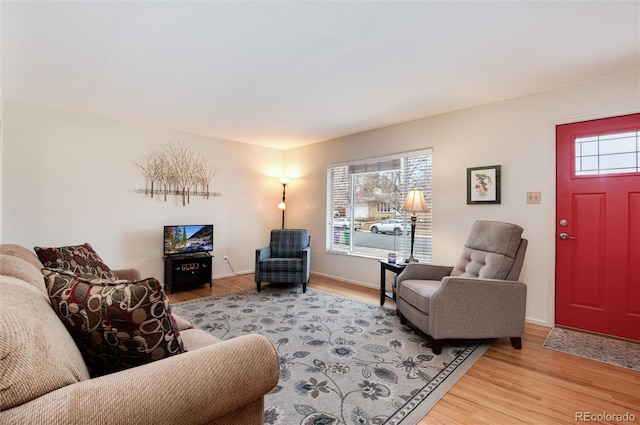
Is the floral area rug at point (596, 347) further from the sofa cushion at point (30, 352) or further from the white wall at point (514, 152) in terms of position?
the sofa cushion at point (30, 352)

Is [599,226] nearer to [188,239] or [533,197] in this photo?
[533,197]

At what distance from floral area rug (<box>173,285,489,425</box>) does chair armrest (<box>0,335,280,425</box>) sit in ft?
2.76

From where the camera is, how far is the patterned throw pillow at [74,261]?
6.83 ft

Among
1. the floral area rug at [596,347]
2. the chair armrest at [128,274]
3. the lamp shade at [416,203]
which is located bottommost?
the floral area rug at [596,347]

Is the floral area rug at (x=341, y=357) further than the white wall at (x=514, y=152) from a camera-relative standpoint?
No

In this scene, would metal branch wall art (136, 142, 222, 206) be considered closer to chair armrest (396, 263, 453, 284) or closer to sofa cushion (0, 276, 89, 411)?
chair armrest (396, 263, 453, 284)

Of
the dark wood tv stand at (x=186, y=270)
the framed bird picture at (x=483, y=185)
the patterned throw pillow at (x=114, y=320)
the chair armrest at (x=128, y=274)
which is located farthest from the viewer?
the dark wood tv stand at (x=186, y=270)

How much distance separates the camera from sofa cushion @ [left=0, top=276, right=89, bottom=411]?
26.5 inches

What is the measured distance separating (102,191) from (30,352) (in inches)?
151

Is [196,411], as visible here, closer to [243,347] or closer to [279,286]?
[243,347]

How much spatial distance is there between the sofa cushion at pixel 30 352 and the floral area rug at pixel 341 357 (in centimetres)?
114

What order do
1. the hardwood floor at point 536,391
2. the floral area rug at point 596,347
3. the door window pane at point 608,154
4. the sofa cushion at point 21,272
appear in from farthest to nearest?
the door window pane at point 608,154, the floral area rug at point 596,347, the hardwood floor at point 536,391, the sofa cushion at point 21,272

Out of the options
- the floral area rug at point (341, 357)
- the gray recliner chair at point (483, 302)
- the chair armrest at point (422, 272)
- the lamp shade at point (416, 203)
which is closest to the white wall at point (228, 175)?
the lamp shade at point (416, 203)

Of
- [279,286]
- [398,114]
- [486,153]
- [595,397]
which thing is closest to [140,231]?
[279,286]
